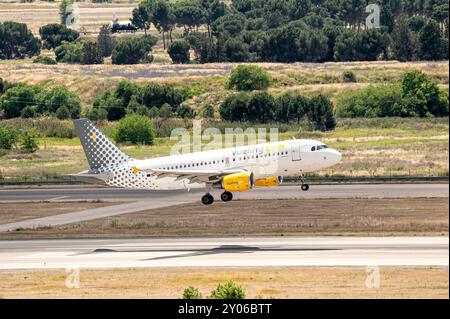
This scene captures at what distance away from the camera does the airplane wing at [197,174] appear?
78.1 metres

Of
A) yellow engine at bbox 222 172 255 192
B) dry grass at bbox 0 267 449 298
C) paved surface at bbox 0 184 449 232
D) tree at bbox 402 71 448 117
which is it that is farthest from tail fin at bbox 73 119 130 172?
tree at bbox 402 71 448 117

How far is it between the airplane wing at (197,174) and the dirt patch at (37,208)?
12.0 m

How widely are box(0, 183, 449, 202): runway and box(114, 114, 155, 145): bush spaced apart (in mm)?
30652

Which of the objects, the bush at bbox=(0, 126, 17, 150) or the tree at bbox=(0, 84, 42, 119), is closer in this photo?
the bush at bbox=(0, 126, 17, 150)

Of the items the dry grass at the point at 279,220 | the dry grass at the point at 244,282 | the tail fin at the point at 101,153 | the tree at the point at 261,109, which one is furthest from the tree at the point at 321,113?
the dry grass at the point at 244,282

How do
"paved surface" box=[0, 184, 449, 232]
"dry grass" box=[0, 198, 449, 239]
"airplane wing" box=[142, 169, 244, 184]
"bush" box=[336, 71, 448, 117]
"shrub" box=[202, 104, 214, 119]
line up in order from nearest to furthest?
1. "dry grass" box=[0, 198, 449, 239]
2. "airplane wing" box=[142, 169, 244, 184]
3. "paved surface" box=[0, 184, 449, 232]
4. "bush" box=[336, 71, 448, 117]
5. "shrub" box=[202, 104, 214, 119]

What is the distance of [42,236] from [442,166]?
4902 cm

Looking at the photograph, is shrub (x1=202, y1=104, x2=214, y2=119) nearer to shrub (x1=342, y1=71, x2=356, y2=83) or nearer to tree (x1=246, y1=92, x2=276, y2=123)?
tree (x1=246, y1=92, x2=276, y2=123)

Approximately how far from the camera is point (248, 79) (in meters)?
177

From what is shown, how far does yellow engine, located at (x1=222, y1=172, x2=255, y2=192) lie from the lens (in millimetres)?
75938

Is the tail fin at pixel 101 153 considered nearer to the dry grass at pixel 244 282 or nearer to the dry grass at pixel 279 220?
the dry grass at pixel 279 220

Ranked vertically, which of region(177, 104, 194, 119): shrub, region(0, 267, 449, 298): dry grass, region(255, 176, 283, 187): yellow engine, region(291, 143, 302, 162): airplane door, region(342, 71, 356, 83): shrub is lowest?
region(177, 104, 194, 119): shrub

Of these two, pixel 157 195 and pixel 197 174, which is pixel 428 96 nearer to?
pixel 157 195

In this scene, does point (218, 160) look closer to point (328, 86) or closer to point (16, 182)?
point (16, 182)
